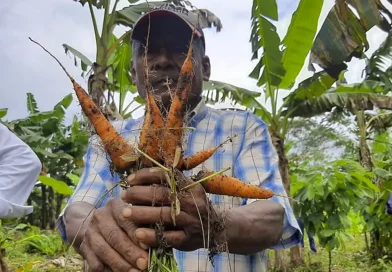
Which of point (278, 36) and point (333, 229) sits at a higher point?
point (278, 36)

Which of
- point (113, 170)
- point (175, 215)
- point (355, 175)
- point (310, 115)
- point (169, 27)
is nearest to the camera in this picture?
point (175, 215)

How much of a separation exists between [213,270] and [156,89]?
0.51 m

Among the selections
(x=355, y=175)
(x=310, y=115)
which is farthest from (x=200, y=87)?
(x=310, y=115)

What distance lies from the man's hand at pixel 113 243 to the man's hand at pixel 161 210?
30mm

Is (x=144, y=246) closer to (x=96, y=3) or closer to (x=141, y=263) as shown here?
(x=141, y=263)

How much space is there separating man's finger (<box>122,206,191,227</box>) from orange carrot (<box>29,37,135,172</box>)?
118 mm

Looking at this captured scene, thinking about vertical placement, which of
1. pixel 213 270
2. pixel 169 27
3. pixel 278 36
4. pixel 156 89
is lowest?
pixel 213 270

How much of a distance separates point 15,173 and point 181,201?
5.38 ft

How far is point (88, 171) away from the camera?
1.36m

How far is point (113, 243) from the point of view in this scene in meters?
0.96

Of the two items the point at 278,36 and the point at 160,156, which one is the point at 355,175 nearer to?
the point at 278,36

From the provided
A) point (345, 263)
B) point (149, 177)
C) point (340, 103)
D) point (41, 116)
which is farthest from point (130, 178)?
point (41, 116)

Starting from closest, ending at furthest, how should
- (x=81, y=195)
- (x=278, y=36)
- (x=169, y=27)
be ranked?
(x=81, y=195)
(x=169, y=27)
(x=278, y=36)

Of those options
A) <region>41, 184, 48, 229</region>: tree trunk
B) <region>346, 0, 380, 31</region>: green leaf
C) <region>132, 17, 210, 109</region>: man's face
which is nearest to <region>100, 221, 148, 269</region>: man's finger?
<region>132, 17, 210, 109</region>: man's face
